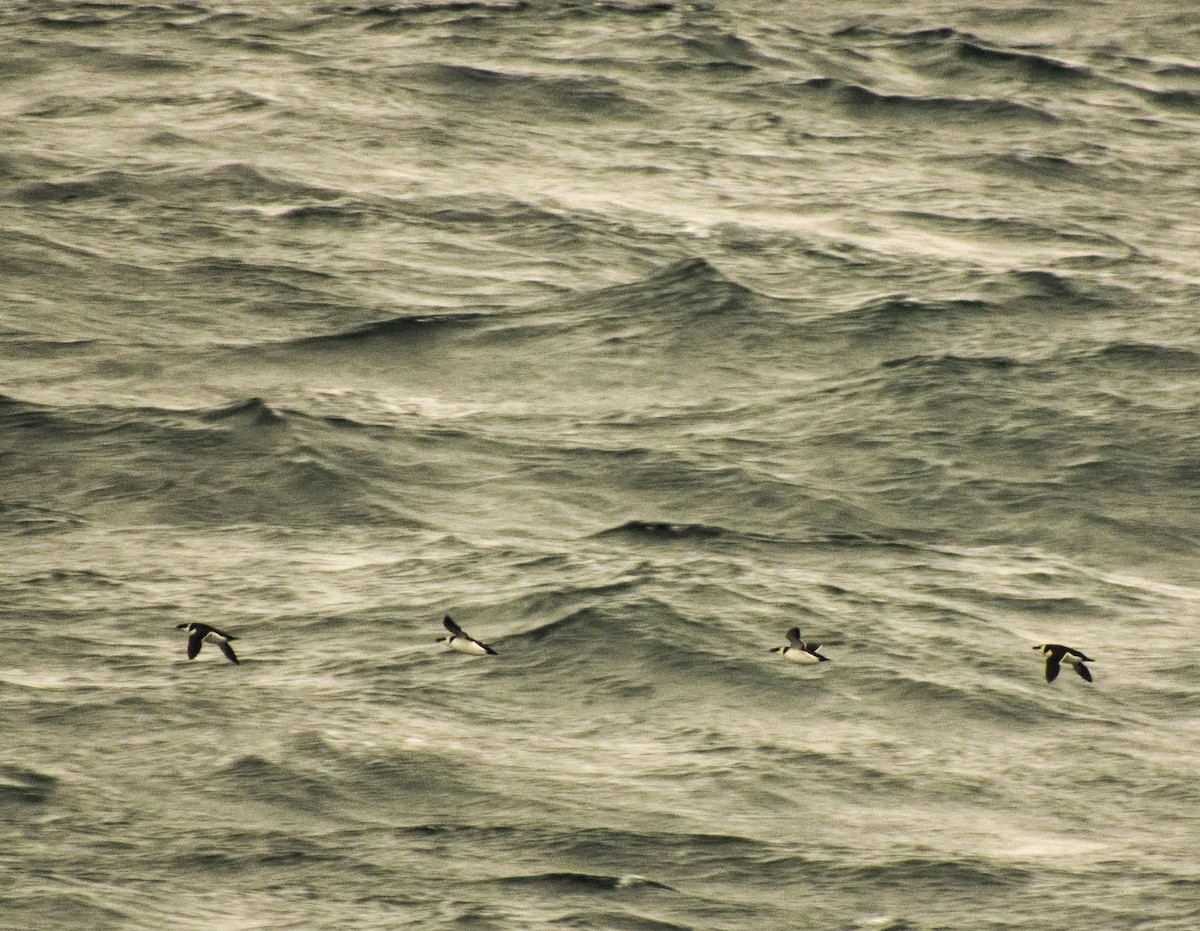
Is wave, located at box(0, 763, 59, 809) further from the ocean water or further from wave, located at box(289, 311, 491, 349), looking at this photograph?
wave, located at box(289, 311, 491, 349)

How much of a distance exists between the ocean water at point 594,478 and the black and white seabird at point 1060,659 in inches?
17.1

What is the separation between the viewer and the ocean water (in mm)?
12797

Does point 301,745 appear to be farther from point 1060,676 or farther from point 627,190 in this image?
point 627,190

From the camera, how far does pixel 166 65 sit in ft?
101

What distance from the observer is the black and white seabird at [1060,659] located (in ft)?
46.0

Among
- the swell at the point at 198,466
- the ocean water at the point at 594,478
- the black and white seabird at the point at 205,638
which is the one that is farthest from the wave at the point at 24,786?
the swell at the point at 198,466

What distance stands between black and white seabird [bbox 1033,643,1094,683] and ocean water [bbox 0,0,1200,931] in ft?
1.42

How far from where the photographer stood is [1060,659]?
1440 centimetres

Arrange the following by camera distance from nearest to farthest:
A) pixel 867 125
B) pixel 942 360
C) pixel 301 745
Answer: pixel 301 745 → pixel 942 360 → pixel 867 125

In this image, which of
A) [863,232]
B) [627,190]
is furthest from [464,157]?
[863,232]

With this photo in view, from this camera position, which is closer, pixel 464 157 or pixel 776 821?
pixel 776 821

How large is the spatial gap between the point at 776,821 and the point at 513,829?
1.69 m

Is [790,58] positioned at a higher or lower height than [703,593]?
higher

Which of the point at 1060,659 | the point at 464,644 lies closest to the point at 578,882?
the point at 464,644
